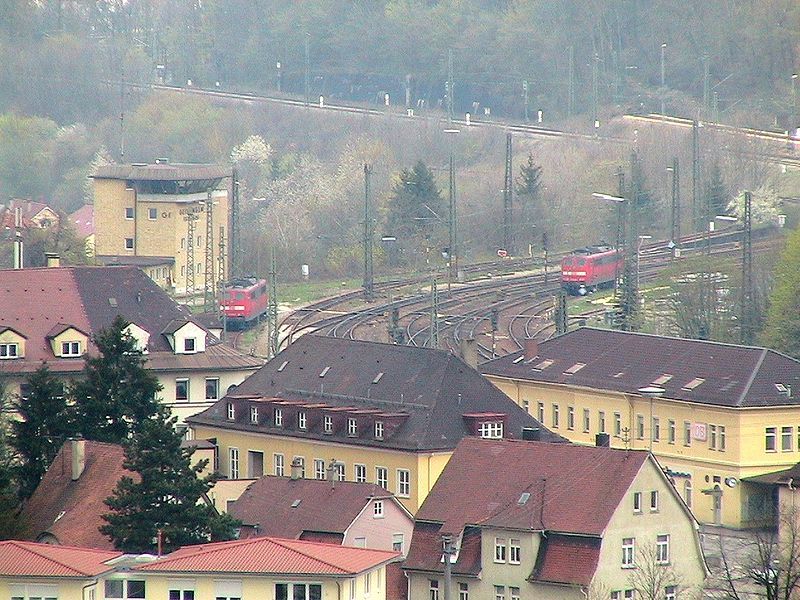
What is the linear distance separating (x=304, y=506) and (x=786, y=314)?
30855mm

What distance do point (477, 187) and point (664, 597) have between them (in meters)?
77.4

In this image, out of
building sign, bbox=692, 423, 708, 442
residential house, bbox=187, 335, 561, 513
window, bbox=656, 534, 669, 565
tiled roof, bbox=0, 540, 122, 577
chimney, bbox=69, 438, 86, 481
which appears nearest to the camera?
tiled roof, bbox=0, 540, 122, 577

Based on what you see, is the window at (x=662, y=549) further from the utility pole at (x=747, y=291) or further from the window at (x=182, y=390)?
the utility pole at (x=747, y=291)

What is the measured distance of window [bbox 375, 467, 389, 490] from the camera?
64.3m

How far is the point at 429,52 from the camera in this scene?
172m

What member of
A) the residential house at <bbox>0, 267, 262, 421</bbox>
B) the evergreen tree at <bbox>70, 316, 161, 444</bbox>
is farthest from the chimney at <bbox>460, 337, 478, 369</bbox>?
the evergreen tree at <bbox>70, 316, 161, 444</bbox>

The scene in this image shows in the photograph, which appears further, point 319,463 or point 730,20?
point 730,20

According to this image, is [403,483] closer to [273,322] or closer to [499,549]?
[499,549]

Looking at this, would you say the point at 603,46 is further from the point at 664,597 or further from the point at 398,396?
the point at 664,597

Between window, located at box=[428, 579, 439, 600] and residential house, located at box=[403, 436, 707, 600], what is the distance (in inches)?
0.8

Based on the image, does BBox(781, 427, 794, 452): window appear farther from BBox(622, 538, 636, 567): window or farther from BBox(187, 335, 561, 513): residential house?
BBox(622, 538, 636, 567): window

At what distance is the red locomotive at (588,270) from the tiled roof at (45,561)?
5358 cm

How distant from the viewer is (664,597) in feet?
177

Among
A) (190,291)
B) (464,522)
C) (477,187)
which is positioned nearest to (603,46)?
(477,187)
